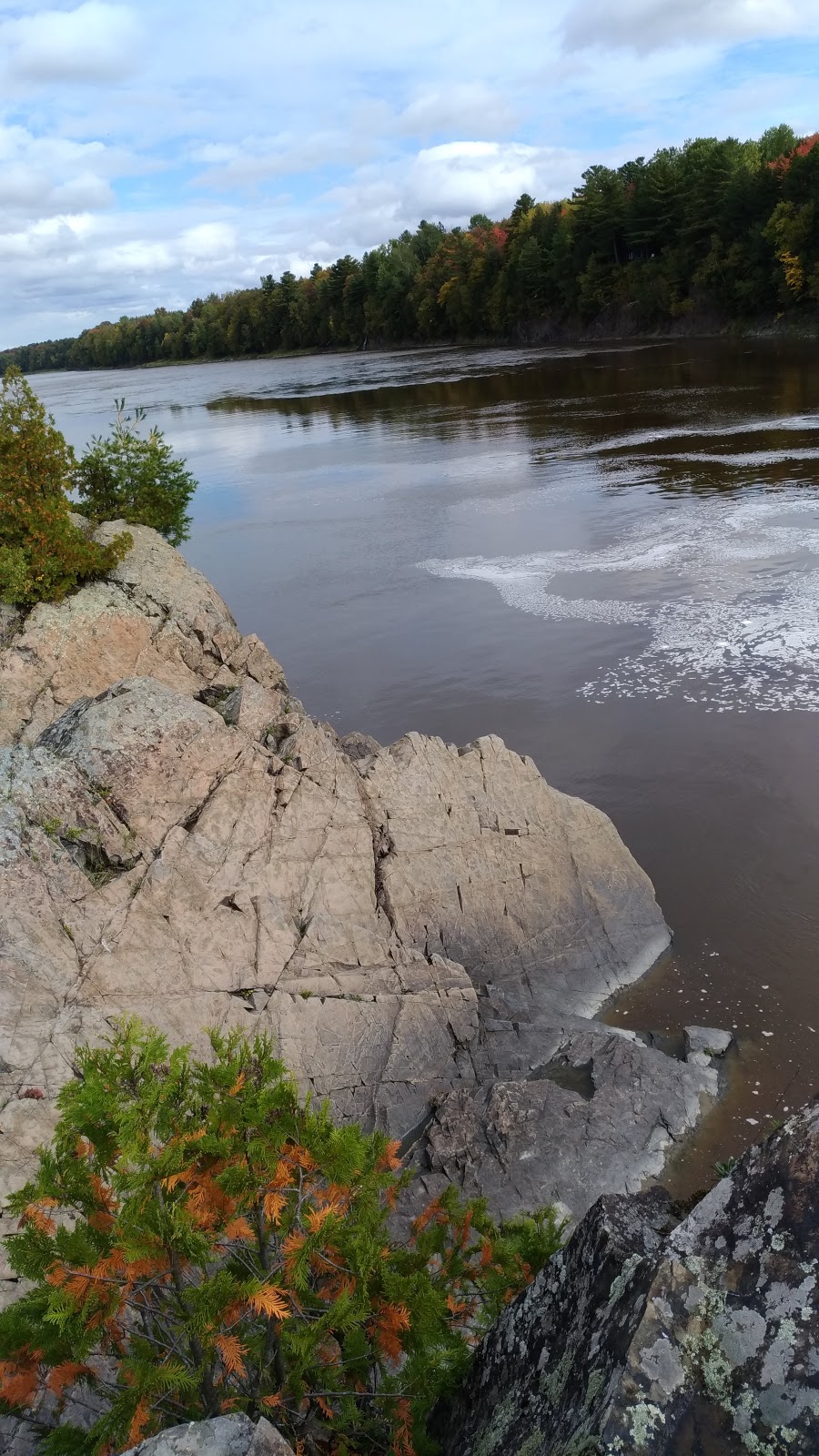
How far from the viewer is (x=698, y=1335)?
2.82 meters

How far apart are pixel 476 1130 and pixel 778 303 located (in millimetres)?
70680

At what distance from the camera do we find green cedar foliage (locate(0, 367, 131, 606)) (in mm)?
11703

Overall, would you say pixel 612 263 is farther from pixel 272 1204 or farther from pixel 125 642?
pixel 272 1204

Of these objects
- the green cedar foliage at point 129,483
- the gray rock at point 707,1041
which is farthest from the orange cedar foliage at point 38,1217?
the green cedar foliage at point 129,483

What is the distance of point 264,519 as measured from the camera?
32688 mm

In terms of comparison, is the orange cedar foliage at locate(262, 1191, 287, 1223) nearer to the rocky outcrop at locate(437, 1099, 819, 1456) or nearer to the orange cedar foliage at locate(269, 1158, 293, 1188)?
the orange cedar foliage at locate(269, 1158, 293, 1188)

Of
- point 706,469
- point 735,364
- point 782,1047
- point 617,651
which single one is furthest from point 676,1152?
point 735,364

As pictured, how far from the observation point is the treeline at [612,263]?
66.4m

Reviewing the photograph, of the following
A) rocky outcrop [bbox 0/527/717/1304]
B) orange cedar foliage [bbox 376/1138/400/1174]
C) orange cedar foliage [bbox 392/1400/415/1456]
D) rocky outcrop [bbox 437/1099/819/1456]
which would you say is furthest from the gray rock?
rocky outcrop [bbox 437/1099/819/1456]

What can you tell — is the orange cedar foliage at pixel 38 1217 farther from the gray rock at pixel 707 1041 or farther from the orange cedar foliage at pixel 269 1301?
the gray rock at pixel 707 1041

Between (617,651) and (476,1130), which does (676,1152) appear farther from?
(617,651)

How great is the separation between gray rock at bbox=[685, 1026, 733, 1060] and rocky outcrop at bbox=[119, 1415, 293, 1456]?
23.6 ft

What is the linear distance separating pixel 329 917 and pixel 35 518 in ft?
20.7

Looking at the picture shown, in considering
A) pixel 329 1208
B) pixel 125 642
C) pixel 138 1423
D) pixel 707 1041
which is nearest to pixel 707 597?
pixel 707 1041
